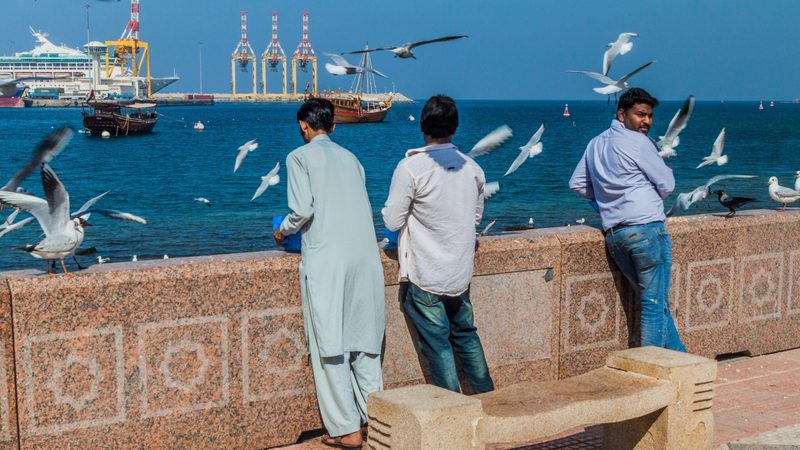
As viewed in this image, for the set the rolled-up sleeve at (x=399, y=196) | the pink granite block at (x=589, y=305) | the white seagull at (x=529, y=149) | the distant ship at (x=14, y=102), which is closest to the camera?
the rolled-up sleeve at (x=399, y=196)

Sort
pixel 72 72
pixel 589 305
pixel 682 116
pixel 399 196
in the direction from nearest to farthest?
1. pixel 399 196
2. pixel 589 305
3. pixel 682 116
4. pixel 72 72

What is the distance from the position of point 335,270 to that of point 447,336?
66cm

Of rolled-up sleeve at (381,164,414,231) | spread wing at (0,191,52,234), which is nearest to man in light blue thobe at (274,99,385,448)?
rolled-up sleeve at (381,164,414,231)

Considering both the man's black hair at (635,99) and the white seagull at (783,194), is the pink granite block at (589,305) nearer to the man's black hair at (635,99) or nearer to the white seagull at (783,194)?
the man's black hair at (635,99)

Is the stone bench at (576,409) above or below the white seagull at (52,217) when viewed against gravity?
below

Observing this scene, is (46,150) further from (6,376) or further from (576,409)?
(576,409)

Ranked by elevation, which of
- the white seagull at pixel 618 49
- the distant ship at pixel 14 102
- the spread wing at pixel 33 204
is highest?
the distant ship at pixel 14 102

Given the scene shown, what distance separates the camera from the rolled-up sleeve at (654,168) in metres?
5.24

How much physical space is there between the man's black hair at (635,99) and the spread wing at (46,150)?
2793mm

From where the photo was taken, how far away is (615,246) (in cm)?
552

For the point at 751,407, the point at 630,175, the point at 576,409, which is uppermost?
the point at 630,175

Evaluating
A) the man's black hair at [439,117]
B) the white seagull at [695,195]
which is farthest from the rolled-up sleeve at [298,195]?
the white seagull at [695,195]

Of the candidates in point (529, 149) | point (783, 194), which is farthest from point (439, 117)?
point (529, 149)

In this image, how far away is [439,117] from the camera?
455 cm
